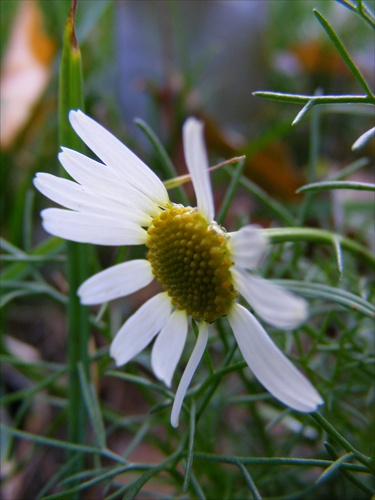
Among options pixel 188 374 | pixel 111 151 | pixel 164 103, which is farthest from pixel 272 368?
pixel 164 103

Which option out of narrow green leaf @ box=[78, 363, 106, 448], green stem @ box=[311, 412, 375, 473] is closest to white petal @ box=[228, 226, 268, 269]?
green stem @ box=[311, 412, 375, 473]

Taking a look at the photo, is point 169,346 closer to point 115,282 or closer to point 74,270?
point 115,282

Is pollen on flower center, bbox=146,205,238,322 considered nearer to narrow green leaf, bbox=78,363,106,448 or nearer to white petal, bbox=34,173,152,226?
white petal, bbox=34,173,152,226

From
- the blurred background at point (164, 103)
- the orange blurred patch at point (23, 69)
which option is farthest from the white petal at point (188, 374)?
the orange blurred patch at point (23, 69)

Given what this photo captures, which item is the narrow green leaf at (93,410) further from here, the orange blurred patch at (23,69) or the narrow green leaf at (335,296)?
the orange blurred patch at (23,69)

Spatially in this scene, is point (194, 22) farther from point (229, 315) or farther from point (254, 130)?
point (229, 315)

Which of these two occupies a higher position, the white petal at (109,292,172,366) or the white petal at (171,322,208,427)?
the white petal at (109,292,172,366)

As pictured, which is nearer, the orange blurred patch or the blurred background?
the blurred background

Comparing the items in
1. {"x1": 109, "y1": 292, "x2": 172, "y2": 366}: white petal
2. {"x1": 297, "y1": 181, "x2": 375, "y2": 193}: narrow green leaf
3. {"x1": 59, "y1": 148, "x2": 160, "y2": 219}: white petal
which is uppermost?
{"x1": 59, "y1": 148, "x2": 160, "y2": 219}: white petal
